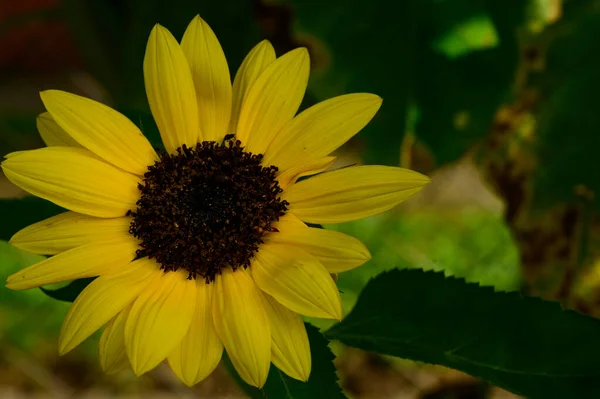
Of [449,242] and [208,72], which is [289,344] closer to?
[208,72]

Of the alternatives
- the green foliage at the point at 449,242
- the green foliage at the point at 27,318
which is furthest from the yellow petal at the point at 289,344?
the green foliage at the point at 27,318

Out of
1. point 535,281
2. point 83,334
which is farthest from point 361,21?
point 83,334

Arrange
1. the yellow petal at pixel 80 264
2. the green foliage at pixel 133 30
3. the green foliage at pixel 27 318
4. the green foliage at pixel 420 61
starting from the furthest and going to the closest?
the green foliage at pixel 27 318
the green foliage at pixel 133 30
the green foliage at pixel 420 61
the yellow petal at pixel 80 264

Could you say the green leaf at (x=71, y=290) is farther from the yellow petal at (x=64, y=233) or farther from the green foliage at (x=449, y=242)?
the green foliage at (x=449, y=242)

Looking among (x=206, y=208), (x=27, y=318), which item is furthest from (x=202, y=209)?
(x=27, y=318)

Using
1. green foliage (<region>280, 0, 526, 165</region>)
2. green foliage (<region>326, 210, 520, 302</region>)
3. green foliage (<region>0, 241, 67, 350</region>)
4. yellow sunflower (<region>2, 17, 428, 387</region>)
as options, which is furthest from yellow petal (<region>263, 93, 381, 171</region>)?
green foliage (<region>0, 241, 67, 350</region>)

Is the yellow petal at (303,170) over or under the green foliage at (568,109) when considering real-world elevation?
over

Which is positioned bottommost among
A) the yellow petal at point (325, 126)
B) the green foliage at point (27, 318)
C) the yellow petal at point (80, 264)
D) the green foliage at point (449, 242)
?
the green foliage at point (27, 318)
